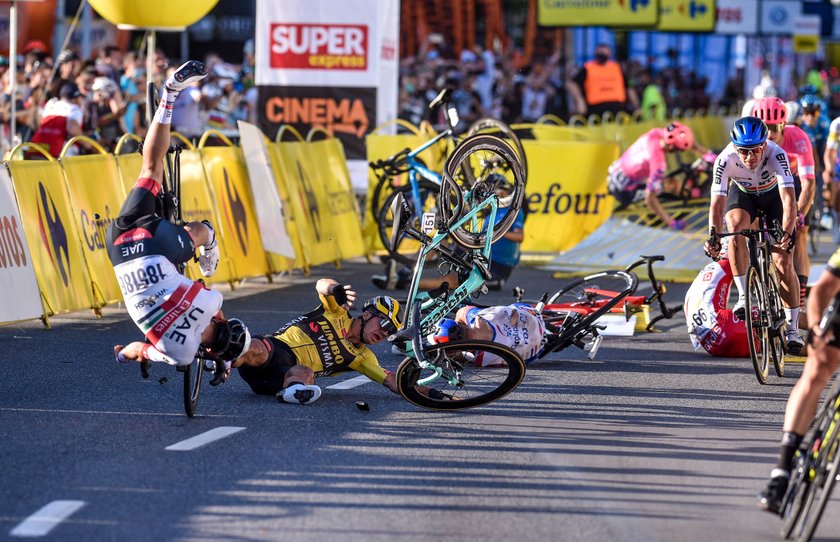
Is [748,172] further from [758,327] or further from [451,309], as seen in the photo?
[451,309]

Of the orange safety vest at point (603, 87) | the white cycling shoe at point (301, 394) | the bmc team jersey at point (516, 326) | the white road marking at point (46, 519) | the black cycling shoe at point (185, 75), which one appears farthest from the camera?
the orange safety vest at point (603, 87)

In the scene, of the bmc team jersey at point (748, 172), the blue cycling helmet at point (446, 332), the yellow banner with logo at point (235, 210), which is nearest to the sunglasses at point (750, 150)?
the bmc team jersey at point (748, 172)

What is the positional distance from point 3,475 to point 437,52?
102 ft

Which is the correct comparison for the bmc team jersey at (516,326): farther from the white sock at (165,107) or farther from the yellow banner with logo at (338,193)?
the yellow banner with logo at (338,193)

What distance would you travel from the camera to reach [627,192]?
19.1 meters

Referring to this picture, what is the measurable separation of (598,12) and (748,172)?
20672 mm

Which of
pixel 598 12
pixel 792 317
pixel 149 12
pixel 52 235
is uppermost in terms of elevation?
pixel 149 12

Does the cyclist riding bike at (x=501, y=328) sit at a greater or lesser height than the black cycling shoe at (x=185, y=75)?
lesser

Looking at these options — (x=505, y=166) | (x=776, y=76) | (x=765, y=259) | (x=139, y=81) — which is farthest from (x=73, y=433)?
(x=776, y=76)

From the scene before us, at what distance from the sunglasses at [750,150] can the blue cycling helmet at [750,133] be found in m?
0.06

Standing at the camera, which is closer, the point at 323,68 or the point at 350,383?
the point at 350,383

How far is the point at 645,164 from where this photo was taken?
18891 mm

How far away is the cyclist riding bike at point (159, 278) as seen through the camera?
8922 mm

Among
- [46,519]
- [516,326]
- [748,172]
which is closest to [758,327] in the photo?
[748,172]
